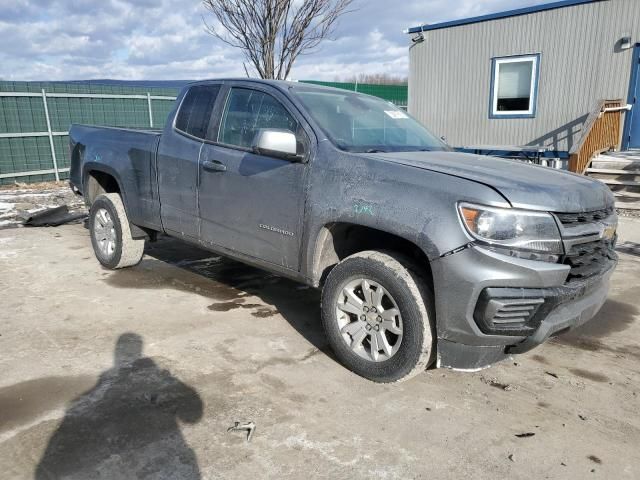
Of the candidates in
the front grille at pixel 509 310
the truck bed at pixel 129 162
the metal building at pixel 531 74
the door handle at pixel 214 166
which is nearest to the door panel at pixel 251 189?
the door handle at pixel 214 166

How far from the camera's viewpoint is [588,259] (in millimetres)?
3100

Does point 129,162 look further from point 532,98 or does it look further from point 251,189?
point 532,98

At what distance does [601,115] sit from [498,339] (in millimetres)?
9659

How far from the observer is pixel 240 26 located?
36.2 ft

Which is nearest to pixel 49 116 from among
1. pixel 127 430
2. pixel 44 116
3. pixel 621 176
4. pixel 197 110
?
pixel 44 116

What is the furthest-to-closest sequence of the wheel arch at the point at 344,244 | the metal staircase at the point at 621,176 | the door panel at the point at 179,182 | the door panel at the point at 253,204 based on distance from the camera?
the metal staircase at the point at 621,176
the door panel at the point at 179,182
the door panel at the point at 253,204
the wheel arch at the point at 344,244

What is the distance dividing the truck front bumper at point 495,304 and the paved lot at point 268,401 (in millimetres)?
414

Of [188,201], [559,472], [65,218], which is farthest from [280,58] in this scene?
[559,472]

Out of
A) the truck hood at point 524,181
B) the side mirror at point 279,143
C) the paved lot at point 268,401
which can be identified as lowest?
the paved lot at point 268,401

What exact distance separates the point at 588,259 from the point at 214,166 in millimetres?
2791

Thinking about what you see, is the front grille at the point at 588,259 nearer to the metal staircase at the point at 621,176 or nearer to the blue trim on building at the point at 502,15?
the metal staircase at the point at 621,176

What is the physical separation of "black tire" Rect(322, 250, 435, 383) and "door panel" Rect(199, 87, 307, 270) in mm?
484

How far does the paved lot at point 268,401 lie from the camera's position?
2596 mm

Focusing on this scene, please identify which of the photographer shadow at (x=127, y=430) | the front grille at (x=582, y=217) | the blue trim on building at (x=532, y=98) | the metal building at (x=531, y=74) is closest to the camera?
the photographer shadow at (x=127, y=430)
